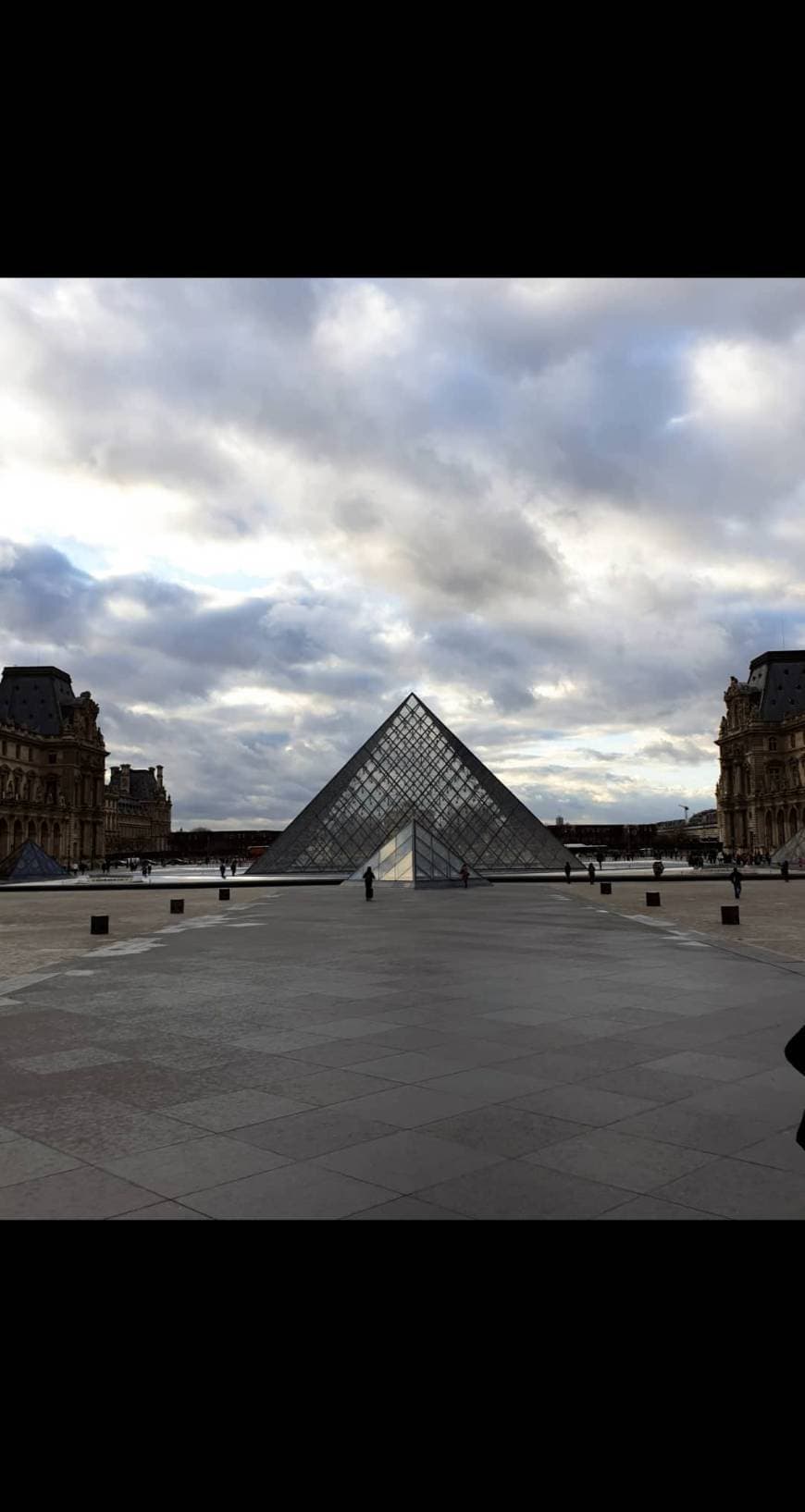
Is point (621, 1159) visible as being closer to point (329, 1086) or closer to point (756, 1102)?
point (756, 1102)

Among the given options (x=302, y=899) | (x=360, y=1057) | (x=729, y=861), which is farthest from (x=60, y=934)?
(x=729, y=861)

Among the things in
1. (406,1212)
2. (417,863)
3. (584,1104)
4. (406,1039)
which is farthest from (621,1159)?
(417,863)

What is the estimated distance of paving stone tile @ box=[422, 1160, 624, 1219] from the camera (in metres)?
3.75

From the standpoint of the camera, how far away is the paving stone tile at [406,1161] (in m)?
4.18

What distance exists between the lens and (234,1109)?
17.7 feet

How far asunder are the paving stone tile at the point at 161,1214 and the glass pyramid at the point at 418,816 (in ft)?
125

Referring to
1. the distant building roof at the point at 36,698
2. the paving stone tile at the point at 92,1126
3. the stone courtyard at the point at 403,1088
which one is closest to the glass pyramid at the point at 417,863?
the stone courtyard at the point at 403,1088

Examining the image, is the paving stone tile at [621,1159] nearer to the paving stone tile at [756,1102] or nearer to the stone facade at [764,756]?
the paving stone tile at [756,1102]

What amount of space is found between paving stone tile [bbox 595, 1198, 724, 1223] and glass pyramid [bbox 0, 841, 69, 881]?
54263 millimetres

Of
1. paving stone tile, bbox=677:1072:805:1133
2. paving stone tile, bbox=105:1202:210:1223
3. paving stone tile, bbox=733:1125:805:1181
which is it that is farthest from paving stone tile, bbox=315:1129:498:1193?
paving stone tile, bbox=677:1072:805:1133

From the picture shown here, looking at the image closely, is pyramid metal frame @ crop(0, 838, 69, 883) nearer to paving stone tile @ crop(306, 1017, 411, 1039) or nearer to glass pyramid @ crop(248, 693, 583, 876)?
glass pyramid @ crop(248, 693, 583, 876)
